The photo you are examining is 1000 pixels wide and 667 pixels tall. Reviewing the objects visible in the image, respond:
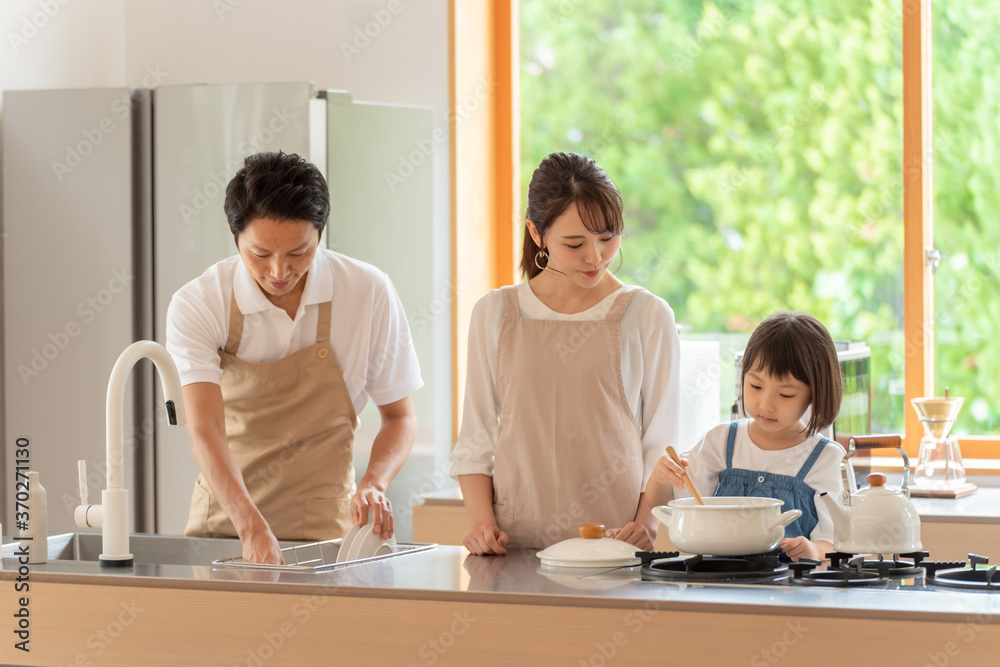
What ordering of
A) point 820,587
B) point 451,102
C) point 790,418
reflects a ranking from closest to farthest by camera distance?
point 820,587, point 790,418, point 451,102

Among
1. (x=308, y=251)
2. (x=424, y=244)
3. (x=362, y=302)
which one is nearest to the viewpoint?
(x=308, y=251)

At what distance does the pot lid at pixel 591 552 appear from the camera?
137 cm

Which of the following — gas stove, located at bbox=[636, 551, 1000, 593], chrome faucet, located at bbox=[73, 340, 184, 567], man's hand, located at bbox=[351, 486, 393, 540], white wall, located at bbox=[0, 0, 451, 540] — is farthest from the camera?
white wall, located at bbox=[0, 0, 451, 540]

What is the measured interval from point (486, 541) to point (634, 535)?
21 cm

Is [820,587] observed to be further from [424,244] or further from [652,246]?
[652,246]

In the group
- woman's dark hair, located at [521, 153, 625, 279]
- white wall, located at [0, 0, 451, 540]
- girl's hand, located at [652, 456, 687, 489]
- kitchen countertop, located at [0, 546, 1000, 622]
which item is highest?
white wall, located at [0, 0, 451, 540]

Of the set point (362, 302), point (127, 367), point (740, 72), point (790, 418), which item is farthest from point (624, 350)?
point (740, 72)

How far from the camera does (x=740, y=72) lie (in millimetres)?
3156

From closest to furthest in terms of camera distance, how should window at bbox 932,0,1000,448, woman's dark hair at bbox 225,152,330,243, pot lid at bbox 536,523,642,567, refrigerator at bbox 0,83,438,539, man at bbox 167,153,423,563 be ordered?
pot lid at bbox 536,523,642,567, woman's dark hair at bbox 225,152,330,243, man at bbox 167,153,423,563, refrigerator at bbox 0,83,438,539, window at bbox 932,0,1000,448

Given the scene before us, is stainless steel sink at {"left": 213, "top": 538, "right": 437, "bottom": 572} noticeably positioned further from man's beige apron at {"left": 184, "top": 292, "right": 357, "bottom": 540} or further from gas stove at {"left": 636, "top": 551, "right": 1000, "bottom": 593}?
gas stove at {"left": 636, "top": 551, "right": 1000, "bottom": 593}

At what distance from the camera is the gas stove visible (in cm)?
122

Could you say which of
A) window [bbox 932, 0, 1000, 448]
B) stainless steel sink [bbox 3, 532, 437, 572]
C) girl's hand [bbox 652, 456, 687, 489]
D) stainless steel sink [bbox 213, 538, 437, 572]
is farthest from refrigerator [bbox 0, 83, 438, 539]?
window [bbox 932, 0, 1000, 448]

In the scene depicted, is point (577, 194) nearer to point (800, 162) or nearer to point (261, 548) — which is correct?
point (261, 548)

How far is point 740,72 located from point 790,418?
5.75 ft
